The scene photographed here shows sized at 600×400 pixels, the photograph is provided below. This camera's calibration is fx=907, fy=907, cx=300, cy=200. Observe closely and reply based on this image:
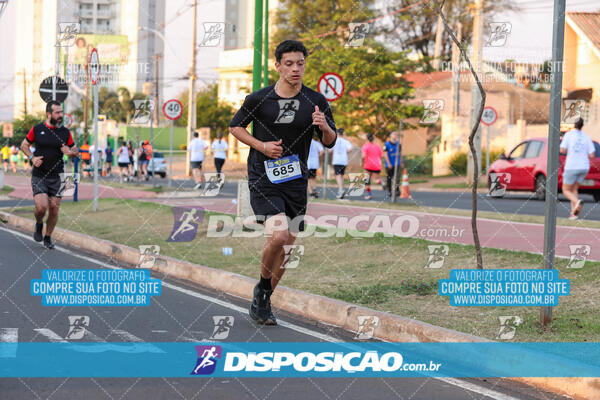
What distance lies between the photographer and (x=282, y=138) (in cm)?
684

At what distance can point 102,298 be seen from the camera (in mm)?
8039

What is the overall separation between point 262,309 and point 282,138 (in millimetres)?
1336

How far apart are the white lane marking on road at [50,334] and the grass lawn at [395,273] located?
252cm

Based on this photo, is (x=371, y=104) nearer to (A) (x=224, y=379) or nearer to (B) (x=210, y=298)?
(B) (x=210, y=298)

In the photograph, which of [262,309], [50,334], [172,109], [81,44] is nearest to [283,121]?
[262,309]

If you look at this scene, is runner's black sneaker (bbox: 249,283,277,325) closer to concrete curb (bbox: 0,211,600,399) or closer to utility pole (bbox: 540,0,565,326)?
concrete curb (bbox: 0,211,600,399)

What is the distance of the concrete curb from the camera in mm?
5270

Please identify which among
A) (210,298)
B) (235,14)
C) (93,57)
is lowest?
(210,298)

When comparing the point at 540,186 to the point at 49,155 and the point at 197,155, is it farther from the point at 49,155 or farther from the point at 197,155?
the point at 49,155

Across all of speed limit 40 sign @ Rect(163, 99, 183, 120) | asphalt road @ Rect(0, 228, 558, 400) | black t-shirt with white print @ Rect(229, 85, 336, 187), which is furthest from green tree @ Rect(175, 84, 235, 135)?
black t-shirt with white print @ Rect(229, 85, 336, 187)

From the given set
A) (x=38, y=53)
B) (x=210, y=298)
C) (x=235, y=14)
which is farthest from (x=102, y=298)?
(x=235, y=14)

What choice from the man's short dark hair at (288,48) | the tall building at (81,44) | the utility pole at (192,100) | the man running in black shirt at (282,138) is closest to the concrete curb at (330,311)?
the man running in black shirt at (282,138)

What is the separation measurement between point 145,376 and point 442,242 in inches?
229

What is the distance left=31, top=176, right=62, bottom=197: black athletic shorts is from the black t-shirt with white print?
580cm
